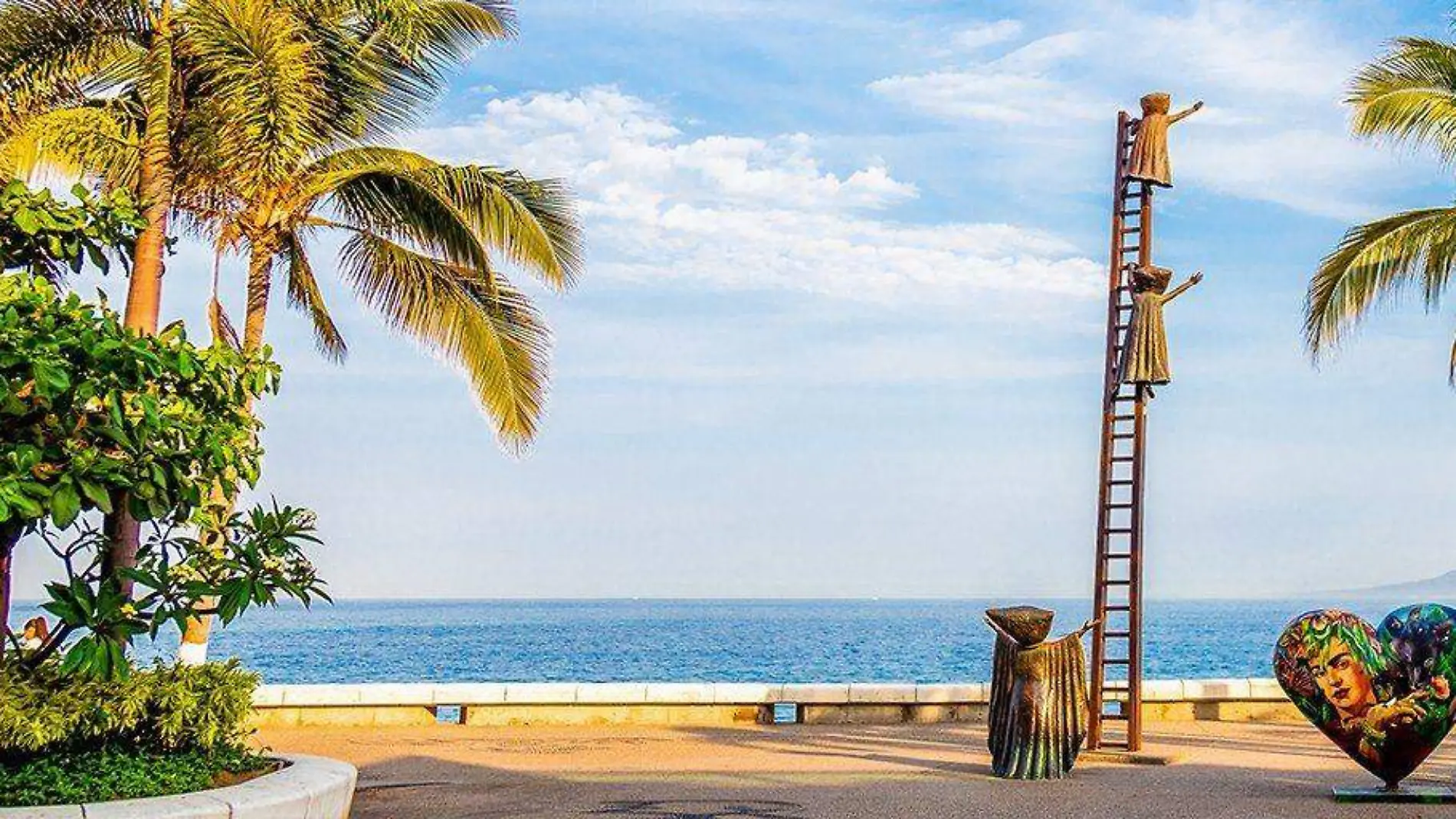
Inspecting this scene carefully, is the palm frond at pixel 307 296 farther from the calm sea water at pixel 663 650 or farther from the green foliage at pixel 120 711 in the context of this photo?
the calm sea water at pixel 663 650

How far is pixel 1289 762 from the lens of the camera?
1383cm

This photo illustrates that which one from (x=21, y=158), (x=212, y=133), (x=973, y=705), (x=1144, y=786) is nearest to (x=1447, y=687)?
(x=1144, y=786)

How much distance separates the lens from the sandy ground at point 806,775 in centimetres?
1112

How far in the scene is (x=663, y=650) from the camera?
98.6 metres

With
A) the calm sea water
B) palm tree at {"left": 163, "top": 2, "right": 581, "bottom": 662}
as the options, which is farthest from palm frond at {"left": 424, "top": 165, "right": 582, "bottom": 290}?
the calm sea water

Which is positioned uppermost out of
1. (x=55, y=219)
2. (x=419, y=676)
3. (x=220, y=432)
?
(x=55, y=219)

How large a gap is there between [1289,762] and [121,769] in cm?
960

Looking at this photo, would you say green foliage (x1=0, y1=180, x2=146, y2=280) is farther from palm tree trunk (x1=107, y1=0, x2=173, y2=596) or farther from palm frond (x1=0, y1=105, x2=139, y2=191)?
palm frond (x1=0, y1=105, x2=139, y2=191)

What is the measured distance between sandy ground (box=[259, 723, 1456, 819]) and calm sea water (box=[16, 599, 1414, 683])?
4972cm

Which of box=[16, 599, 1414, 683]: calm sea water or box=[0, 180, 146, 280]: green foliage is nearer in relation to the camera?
box=[0, 180, 146, 280]: green foliage

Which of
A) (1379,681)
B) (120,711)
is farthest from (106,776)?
(1379,681)

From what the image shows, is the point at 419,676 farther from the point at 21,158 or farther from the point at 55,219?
the point at 55,219

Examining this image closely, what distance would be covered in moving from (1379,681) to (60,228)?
31.0 ft

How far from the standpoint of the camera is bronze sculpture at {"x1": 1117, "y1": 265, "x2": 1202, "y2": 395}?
46.2 ft
